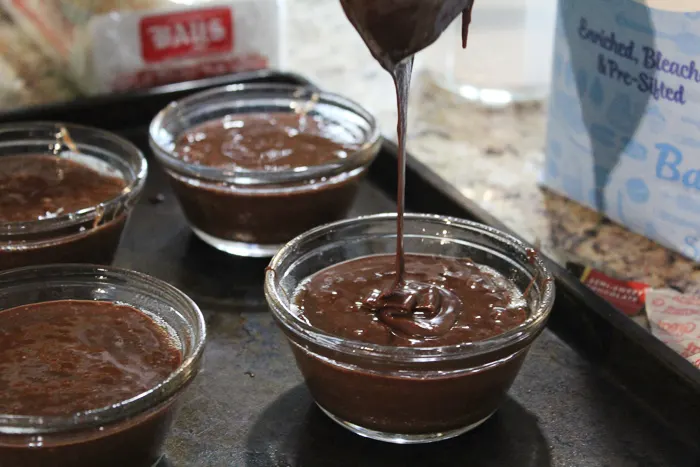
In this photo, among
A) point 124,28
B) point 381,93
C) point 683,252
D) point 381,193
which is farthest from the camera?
point 381,93

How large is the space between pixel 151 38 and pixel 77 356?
3.94ft

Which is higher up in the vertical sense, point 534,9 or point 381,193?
point 534,9

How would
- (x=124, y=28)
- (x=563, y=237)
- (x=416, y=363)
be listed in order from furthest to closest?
1. (x=124, y=28)
2. (x=563, y=237)
3. (x=416, y=363)

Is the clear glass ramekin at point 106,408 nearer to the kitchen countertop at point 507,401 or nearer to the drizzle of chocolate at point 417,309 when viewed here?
the kitchen countertop at point 507,401

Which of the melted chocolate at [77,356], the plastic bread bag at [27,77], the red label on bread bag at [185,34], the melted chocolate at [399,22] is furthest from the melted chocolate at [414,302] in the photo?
the plastic bread bag at [27,77]

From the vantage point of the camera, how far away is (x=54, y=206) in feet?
5.65

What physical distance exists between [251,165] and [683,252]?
0.81 metres

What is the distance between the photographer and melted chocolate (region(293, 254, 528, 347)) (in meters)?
1.33

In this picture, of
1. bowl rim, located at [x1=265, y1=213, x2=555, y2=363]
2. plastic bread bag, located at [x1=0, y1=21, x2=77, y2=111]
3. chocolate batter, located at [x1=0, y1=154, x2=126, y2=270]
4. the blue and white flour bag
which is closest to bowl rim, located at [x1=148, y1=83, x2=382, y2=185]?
chocolate batter, located at [x1=0, y1=154, x2=126, y2=270]

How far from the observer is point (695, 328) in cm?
151

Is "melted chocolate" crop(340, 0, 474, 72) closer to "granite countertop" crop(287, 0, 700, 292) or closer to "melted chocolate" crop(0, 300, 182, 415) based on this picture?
"melted chocolate" crop(0, 300, 182, 415)

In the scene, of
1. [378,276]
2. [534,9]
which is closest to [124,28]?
[534,9]

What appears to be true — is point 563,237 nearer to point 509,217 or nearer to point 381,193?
point 509,217

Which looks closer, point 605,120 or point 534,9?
point 605,120
